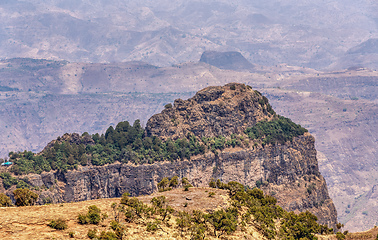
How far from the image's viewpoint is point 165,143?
156 metres

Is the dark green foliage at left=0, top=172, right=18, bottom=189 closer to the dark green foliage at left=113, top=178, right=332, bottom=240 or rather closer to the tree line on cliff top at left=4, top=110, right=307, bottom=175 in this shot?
the tree line on cliff top at left=4, top=110, right=307, bottom=175

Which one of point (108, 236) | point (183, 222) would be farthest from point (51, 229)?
point (183, 222)

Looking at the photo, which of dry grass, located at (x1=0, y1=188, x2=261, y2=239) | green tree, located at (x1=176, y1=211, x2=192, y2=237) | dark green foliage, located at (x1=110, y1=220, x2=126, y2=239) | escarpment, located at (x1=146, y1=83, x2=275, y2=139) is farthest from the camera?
escarpment, located at (x1=146, y1=83, x2=275, y2=139)

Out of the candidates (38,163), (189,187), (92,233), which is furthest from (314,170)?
(92,233)

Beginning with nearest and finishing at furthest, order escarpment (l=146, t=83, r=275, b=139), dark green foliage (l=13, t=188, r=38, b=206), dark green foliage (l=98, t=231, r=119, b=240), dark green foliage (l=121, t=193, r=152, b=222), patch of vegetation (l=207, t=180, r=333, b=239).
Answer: dark green foliage (l=98, t=231, r=119, b=240), dark green foliage (l=121, t=193, r=152, b=222), dark green foliage (l=13, t=188, r=38, b=206), patch of vegetation (l=207, t=180, r=333, b=239), escarpment (l=146, t=83, r=275, b=139)

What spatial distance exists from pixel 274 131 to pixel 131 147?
5225 cm

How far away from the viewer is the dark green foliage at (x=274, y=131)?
164 m

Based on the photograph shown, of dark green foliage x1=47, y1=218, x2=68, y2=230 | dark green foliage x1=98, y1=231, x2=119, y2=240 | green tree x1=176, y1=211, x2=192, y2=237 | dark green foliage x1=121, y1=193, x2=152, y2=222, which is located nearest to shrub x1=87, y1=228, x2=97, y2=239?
dark green foliage x1=98, y1=231, x2=119, y2=240

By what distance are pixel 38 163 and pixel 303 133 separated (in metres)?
97.4

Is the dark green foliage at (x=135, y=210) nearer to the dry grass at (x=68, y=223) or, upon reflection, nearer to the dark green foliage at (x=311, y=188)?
the dry grass at (x=68, y=223)

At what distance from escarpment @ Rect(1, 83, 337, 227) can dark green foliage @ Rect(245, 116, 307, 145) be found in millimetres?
361

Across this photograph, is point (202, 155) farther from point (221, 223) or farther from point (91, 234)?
point (91, 234)

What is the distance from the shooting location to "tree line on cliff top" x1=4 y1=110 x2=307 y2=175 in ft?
452

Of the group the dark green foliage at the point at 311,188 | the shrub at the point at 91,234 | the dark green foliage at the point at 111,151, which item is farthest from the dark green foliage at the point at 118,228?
the dark green foliage at the point at 311,188
